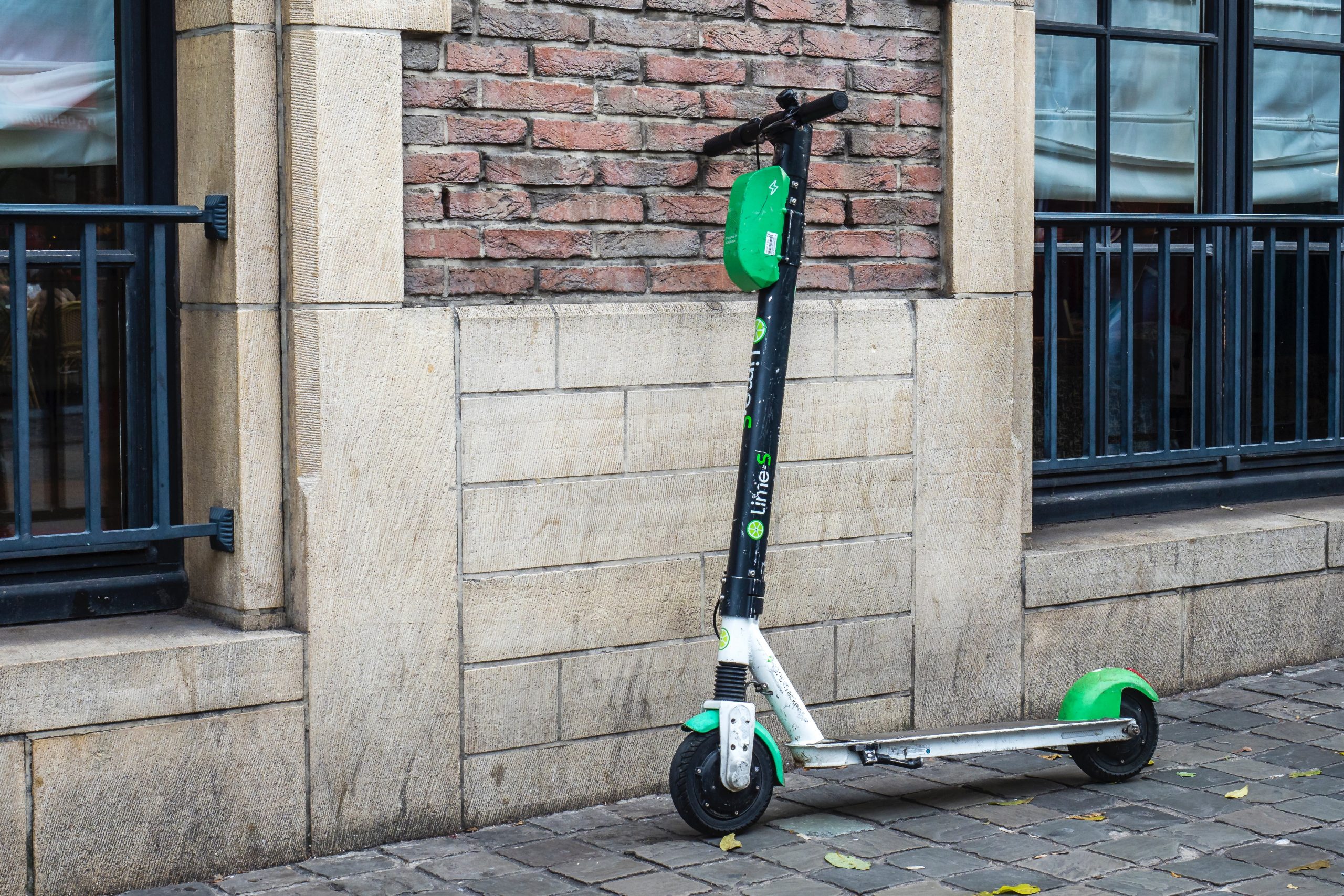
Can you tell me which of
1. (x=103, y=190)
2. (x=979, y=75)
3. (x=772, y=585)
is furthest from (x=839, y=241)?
(x=103, y=190)

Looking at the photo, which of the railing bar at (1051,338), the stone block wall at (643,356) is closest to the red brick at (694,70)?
the stone block wall at (643,356)

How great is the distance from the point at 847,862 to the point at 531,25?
8.20 feet

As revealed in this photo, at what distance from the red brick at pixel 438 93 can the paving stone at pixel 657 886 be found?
2167 millimetres

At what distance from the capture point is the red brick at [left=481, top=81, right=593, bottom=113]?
466 centimetres

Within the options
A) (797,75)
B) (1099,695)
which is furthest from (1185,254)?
(1099,695)

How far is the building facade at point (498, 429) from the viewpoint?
4.32 m

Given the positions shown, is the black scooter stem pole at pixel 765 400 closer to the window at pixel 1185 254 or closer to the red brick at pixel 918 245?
the red brick at pixel 918 245

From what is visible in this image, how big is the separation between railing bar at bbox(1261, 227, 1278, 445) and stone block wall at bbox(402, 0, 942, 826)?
2091 mm

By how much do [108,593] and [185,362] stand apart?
2.21 ft

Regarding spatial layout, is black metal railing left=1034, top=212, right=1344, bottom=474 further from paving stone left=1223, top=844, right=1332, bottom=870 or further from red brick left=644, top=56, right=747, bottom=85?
paving stone left=1223, top=844, right=1332, bottom=870

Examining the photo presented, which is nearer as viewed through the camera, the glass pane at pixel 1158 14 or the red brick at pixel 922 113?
the red brick at pixel 922 113

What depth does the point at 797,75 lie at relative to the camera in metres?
5.21

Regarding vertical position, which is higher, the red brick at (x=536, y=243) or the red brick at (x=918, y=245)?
the red brick at (x=918, y=245)

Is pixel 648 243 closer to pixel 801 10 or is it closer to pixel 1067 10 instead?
pixel 801 10
